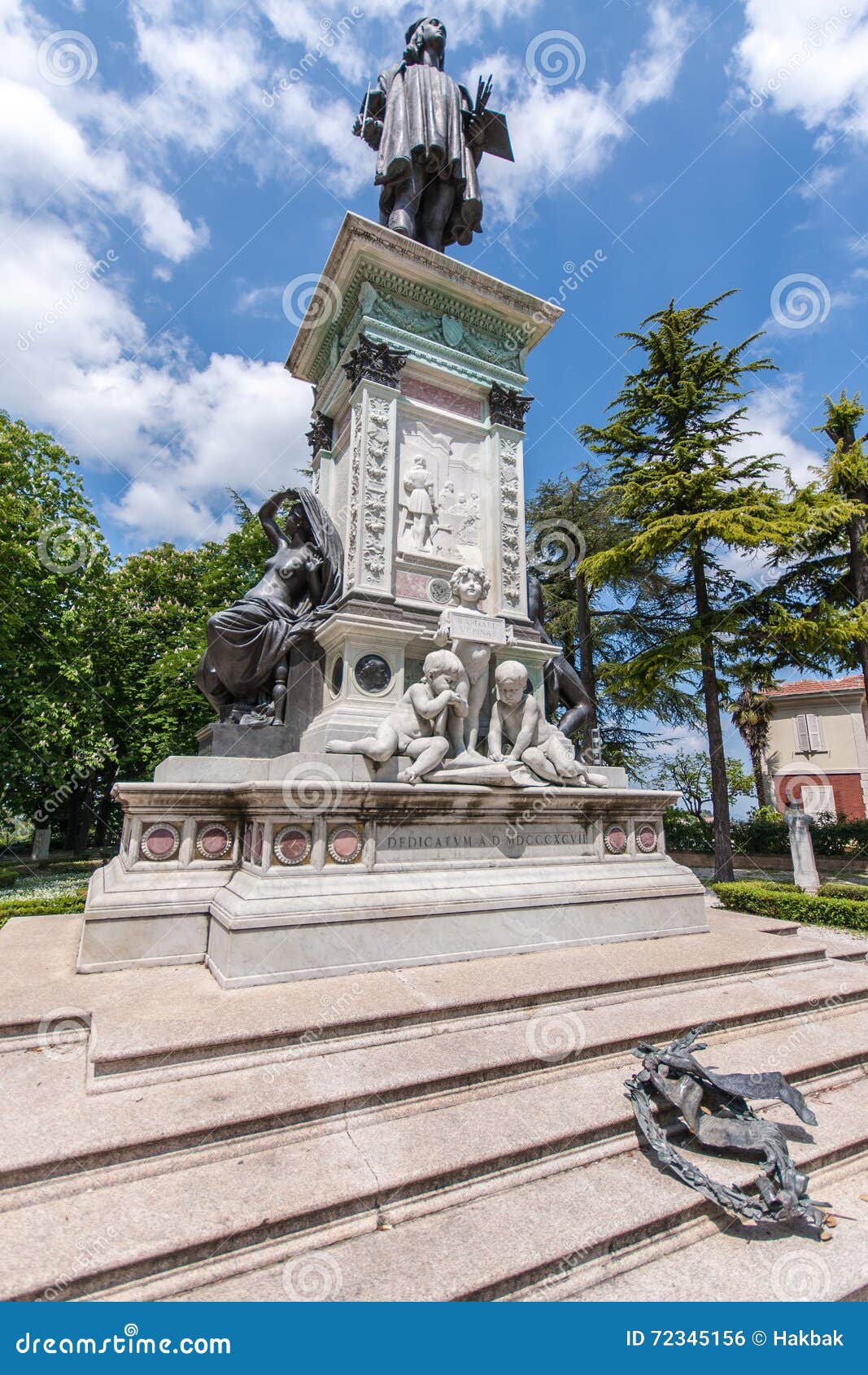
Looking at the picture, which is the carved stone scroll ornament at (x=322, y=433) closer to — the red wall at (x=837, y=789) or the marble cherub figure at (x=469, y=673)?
the marble cherub figure at (x=469, y=673)

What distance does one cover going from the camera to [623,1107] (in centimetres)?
359

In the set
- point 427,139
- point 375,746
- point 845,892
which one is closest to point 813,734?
point 845,892

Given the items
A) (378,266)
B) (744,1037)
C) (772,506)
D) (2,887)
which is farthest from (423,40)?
(2,887)

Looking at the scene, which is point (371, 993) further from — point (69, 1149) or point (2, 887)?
point (2, 887)

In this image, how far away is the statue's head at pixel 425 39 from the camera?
35.5ft

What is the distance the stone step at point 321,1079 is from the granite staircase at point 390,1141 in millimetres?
14

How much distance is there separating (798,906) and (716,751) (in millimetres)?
6215

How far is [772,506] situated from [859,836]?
39.9 ft

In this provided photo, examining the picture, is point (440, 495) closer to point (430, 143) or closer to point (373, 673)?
point (373, 673)

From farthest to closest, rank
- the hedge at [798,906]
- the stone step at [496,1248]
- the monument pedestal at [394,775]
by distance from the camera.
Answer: the hedge at [798,906] → the monument pedestal at [394,775] → the stone step at [496,1248]

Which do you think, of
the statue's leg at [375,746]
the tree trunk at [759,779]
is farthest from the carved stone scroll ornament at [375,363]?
the tree trunk at [759,779]

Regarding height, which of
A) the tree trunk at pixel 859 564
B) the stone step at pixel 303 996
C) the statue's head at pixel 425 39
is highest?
the statue's head at pixel 425 39

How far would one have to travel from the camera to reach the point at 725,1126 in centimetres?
333

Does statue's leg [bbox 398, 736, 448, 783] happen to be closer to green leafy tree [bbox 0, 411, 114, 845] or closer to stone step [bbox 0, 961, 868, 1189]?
stone step [bbox 0, 961, 868, 1189]
